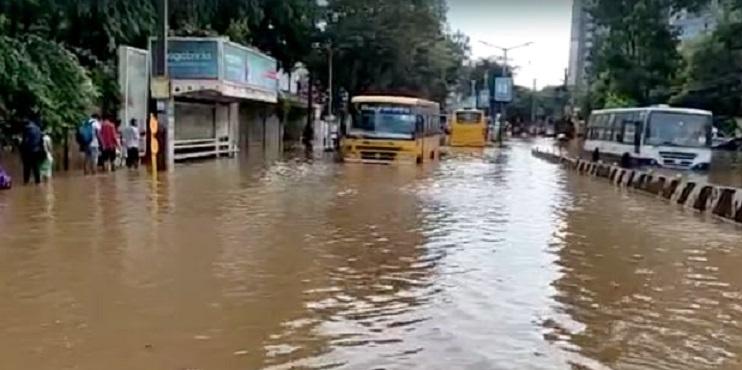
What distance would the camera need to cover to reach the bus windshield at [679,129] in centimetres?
3166

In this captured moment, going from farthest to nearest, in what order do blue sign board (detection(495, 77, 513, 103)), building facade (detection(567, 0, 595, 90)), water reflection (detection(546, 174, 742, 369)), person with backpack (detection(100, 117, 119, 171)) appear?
building facade (detection(567, 0, 595, 90)), blue sign board (detection(495, 77, 513, 103)), person with backpack (detection(100, 117, 119, 171)), water reflection (detection(546, 174, 742, 369))

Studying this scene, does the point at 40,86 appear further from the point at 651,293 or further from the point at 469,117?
the point at 469,117

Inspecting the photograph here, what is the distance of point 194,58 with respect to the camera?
99.8ft

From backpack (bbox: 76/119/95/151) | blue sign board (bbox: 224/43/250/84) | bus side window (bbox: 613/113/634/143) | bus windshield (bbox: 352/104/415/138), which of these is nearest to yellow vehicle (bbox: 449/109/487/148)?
bus side window (bbox: 613/113/634/143)

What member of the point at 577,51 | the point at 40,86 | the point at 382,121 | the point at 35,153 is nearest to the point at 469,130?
the point at 382,121

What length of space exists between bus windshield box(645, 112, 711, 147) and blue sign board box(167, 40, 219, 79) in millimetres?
14053

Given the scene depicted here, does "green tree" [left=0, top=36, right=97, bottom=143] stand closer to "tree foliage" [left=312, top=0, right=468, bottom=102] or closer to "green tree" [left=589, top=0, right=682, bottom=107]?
"tree foliage" [left=312, top=0, right=468, bottom=102]

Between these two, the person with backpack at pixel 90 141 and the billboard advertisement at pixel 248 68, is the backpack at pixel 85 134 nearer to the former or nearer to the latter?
the person with backpack at pixel 90 141

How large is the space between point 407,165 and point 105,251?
70.9 feet

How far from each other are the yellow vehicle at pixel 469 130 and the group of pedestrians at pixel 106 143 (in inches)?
1384

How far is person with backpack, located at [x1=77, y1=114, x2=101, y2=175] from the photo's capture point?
23.5 meters

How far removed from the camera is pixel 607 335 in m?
7.61

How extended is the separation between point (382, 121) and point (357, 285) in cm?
2398

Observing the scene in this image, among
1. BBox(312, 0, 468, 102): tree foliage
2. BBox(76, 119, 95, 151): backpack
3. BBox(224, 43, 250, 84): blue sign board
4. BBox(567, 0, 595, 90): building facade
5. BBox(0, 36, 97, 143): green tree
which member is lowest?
BBox(76, 119, 95, 151): backpack
